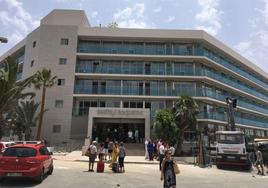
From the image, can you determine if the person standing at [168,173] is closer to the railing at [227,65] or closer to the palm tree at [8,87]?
the palm tree at [8,87]

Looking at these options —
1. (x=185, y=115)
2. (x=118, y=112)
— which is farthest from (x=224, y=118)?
(x=118, y=112)

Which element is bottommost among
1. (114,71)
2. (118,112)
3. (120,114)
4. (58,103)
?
(120,114)

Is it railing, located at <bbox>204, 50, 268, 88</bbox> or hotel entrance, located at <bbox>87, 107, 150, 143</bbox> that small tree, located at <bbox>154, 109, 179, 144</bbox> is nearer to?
hotel entrance, located at <bbox>87, 107, 150, 143</bbox>

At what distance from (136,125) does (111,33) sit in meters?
13.8

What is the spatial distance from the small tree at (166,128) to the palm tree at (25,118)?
55.1ft

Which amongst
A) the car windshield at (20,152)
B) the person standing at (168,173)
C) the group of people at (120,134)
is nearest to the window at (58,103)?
the group of people at (120,134)

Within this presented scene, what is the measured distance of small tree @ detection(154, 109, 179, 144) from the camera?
31.6 metres

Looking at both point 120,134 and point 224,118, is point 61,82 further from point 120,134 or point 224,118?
point 224,118

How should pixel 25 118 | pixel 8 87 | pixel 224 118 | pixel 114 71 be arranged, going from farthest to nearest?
pixel 224 118 → pixel 114 71 → pixel 25 118 → pixel 8 87

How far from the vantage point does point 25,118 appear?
38.0 meters

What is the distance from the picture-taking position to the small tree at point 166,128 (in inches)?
1243

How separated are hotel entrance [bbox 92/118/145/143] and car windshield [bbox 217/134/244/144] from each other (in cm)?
1623

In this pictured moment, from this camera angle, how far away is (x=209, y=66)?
4578cm

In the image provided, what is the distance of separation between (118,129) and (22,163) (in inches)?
1122
